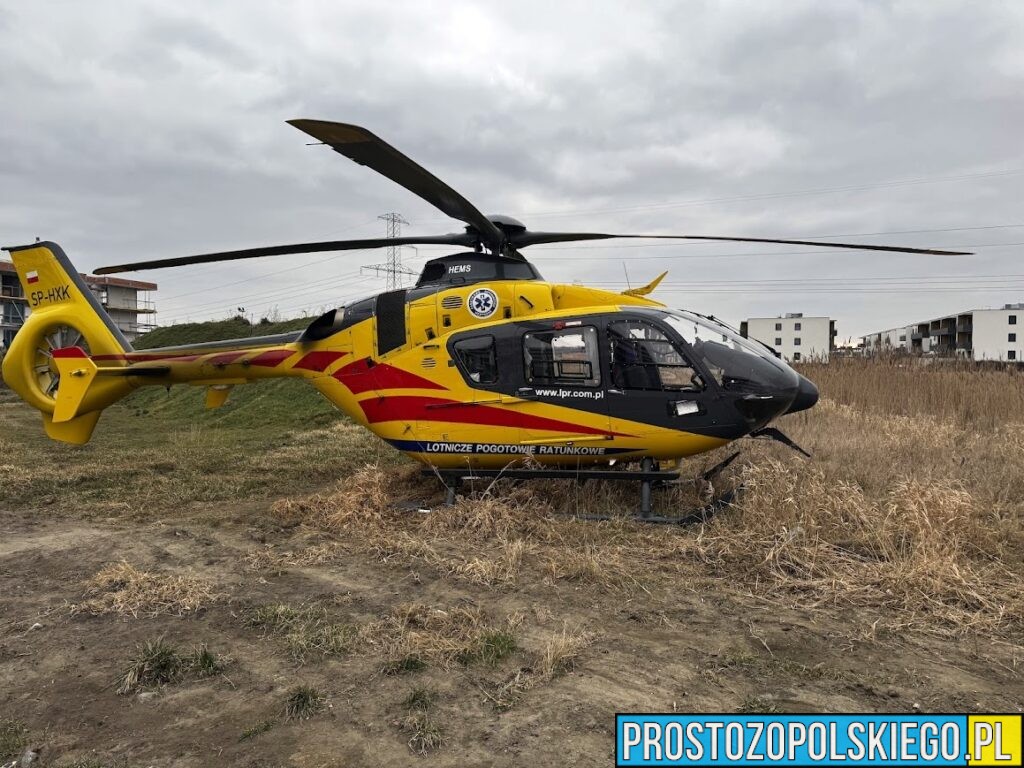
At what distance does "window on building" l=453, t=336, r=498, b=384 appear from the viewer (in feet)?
24.0

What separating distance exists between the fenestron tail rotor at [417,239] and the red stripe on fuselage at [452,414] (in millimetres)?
1939

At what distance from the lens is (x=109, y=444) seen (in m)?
14.3

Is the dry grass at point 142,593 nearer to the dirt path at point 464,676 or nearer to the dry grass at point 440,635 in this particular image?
the dirt path at point 464,676

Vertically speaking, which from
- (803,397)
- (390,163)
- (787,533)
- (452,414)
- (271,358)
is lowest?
(787,533)

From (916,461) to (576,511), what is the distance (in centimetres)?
484

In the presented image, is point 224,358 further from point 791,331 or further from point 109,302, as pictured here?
point 791,331

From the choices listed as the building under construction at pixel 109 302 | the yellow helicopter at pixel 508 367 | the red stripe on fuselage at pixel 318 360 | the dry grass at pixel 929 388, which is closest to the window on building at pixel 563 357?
the yellow helicopter at pixel 508 367

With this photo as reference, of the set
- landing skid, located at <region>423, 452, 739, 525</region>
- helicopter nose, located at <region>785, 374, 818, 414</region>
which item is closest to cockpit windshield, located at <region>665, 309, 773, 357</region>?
helicopter nose, located at <region>785, 374, 818, 414</region>

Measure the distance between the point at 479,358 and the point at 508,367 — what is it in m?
0.39

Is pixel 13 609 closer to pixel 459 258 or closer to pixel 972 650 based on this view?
pixel 459 258

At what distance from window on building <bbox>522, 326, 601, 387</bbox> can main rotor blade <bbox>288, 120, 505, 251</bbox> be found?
1600 mm

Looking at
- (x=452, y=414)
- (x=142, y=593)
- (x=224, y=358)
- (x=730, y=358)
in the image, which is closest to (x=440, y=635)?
(x=142, y=593)

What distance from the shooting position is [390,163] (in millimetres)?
5668

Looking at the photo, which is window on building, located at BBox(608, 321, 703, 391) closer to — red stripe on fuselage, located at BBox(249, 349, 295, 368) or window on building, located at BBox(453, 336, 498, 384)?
window on building, located at BBox(453, 336, 498, 384)
